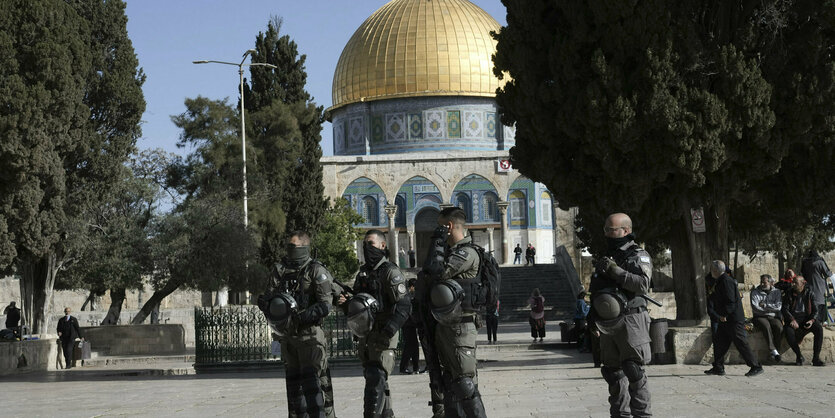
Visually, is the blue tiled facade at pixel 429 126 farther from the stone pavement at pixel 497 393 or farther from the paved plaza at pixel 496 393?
the stone pavement at pixel 497 393

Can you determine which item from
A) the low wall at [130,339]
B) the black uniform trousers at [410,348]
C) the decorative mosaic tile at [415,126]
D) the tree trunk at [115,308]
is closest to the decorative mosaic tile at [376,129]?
the decorative mosaic tile at [415,126]

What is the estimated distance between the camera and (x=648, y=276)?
6.77 meters

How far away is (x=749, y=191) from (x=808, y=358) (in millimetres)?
2681

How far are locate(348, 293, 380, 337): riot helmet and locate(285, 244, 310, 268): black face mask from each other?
1.50 ft

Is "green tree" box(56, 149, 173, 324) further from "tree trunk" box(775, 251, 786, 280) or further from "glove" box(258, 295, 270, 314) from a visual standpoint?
"tree trunk" box(775, 251, 786, 280)

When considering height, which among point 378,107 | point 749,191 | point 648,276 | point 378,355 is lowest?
point 378,355

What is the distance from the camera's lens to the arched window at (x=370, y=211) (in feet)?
149

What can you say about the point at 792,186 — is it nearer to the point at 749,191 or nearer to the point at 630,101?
the point at 749,191

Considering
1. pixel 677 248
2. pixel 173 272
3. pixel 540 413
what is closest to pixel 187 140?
pixel 173 272

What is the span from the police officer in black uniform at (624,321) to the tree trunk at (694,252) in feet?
24.0

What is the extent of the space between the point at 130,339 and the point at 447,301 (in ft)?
58.6

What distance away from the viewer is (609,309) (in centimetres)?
675

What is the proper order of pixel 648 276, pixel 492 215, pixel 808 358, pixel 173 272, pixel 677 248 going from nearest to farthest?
1. pixel 648 276
2. pixel 808 358
3. pixel 677 248
4. pixel 173 272
5. pixel 492 215

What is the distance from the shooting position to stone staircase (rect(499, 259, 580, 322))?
31286 mm
